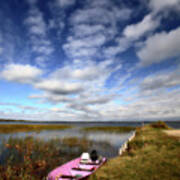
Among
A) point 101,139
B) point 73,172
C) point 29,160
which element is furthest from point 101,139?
point 73,172

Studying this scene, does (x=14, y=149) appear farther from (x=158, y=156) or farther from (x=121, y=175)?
(x=158, y=156)

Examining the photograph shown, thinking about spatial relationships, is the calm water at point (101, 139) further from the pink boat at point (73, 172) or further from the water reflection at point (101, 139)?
the pink boat at point (73, 172)

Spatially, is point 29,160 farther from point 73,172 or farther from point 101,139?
point 101,139

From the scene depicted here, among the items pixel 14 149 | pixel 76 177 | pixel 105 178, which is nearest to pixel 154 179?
pixel 105 178

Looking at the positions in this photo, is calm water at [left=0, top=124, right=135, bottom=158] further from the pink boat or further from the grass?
the pink boat

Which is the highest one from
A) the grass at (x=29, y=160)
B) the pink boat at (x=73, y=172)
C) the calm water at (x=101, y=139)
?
the pink boat at (x=73, y=172)

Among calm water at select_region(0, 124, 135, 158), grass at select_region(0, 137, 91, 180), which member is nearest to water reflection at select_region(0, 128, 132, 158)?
calm water at select_region(0, 124, 135, 158)

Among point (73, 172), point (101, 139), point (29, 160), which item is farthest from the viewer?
point (101, 139)

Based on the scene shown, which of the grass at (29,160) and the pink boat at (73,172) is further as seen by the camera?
the grass at (29,160)

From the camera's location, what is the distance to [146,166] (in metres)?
9.31

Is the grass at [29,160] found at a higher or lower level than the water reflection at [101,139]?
higher

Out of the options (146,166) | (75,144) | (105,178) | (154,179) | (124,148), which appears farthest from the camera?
(75,144)

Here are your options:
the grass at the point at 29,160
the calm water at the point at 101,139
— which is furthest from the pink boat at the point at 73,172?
the calm water at the point at 101,139

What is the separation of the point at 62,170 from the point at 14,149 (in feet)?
38.2
